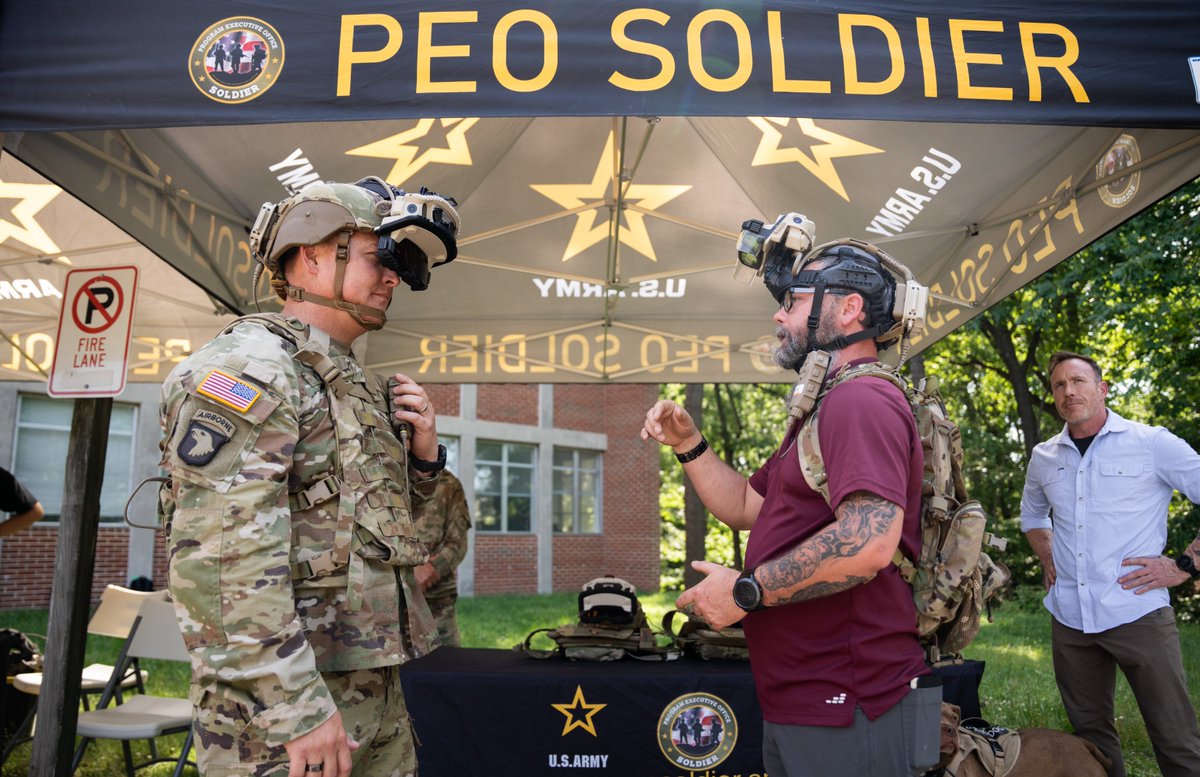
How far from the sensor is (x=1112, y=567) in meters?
4.35

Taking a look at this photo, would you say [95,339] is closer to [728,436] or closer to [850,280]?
[850,280]

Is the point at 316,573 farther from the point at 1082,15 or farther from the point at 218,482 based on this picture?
the point at 1082,15

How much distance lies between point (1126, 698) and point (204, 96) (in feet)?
27.3

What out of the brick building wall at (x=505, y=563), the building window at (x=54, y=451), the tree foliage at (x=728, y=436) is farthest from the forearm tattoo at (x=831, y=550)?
the tree foliage at (x=728, y=436)

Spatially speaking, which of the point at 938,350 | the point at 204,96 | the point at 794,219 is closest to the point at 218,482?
the point at 204,96

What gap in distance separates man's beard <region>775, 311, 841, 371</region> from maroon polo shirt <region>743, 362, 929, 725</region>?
0.28 m

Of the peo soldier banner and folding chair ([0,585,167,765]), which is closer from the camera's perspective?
the peo soldier banner

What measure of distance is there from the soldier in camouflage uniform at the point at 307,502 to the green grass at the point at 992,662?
4646mm

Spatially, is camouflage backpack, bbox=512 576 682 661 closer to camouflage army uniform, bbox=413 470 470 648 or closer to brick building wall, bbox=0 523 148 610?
camouflage army uniform, bbox=413 470 470 648

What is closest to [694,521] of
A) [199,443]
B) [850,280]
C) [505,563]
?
[505,563]

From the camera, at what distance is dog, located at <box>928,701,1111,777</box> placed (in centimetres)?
360

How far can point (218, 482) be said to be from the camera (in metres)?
1.95

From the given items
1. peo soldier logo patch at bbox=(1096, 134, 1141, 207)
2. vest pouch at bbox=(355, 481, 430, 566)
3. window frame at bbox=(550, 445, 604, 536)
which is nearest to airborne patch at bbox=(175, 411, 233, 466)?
vest pouch at bbox=(355, 481, 430, 566)

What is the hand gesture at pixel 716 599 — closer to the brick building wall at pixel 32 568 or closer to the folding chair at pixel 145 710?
the folding chair at pixel 145 710
